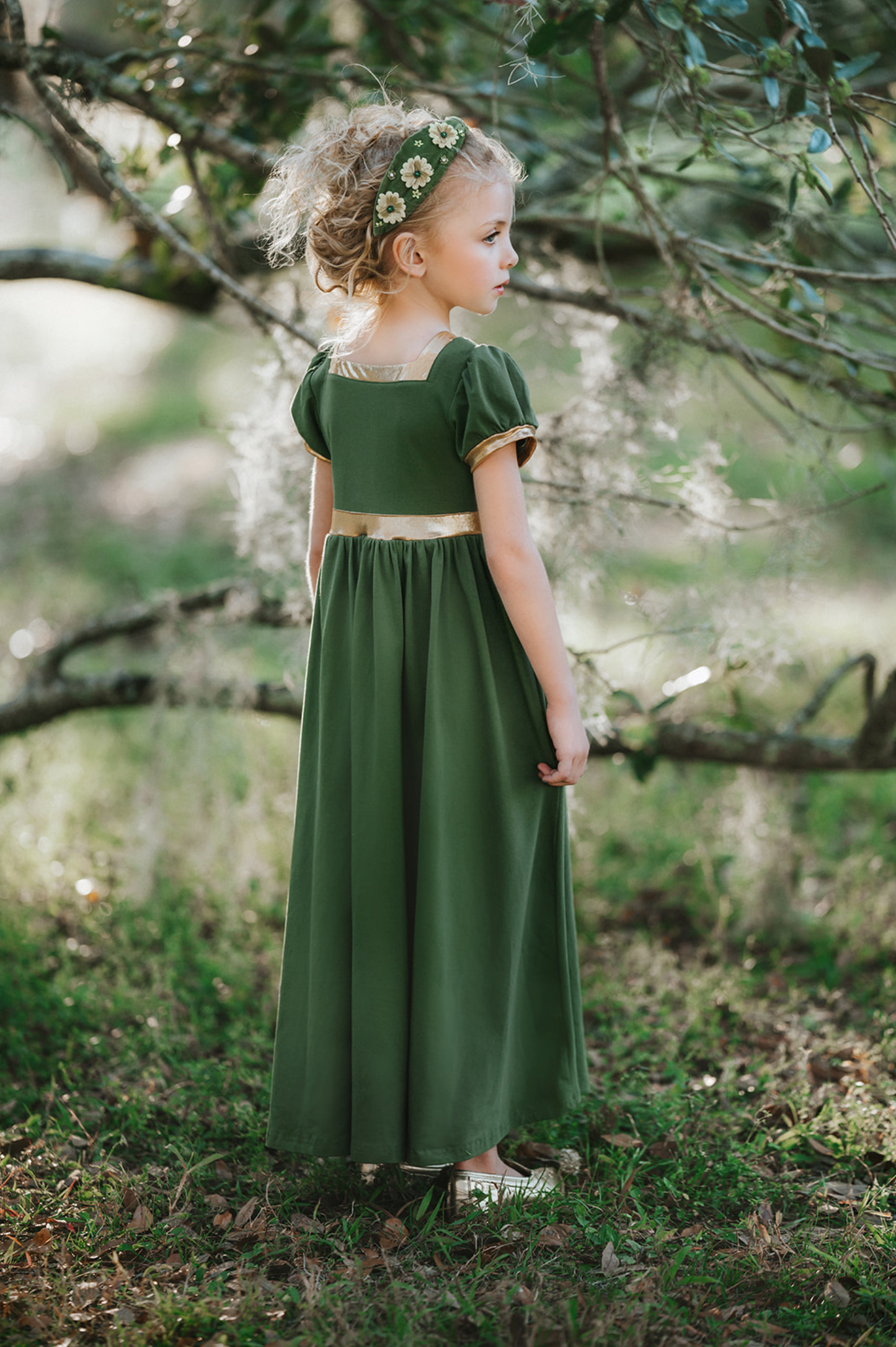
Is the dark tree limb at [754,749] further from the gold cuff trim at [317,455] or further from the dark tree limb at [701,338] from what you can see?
the gold cuff trim at [317,455]

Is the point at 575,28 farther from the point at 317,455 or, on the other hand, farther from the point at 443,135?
the point at 317,455

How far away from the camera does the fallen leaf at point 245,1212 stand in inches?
72.0

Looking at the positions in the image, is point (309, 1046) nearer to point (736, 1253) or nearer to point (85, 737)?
point (736, 1253)

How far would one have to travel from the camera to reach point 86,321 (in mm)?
11117

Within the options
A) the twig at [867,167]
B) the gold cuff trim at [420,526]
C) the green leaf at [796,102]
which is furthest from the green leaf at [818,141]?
the gold cuff trim at [420,526]

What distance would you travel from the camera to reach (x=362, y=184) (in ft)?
5.74

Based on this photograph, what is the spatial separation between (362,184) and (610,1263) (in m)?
1.87

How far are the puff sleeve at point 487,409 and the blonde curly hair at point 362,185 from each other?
261 millimetres

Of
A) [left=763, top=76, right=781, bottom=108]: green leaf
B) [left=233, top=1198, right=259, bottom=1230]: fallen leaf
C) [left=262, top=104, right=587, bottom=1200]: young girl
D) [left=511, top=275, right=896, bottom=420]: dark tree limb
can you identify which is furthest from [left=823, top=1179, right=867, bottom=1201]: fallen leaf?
[left=763, top=76, right=781, bottom=108]: green leaf

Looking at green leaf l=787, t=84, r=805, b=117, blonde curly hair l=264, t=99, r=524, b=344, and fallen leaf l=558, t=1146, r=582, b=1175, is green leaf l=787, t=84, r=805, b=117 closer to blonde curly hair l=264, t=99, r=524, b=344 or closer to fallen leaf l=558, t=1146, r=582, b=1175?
blonde curly hair l=264, t=99, r=524, b=344

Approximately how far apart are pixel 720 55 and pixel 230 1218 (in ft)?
13.9

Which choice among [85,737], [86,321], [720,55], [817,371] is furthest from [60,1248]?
[86,321]

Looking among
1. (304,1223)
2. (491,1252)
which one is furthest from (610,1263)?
(304,1223)

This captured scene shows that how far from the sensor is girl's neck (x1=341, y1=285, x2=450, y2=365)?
176cm
